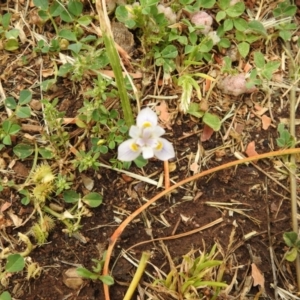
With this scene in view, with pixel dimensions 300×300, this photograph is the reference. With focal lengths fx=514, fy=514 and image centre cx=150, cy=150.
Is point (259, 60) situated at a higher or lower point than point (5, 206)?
higher

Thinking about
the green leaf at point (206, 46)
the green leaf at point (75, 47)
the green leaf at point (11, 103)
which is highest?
the green leaf at point (75, 47)

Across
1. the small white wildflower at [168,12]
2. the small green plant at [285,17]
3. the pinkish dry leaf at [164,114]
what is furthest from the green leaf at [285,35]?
the pinkish dry leaf at [164,114]

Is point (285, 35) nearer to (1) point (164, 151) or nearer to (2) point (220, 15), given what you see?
(2) point (220, 15)

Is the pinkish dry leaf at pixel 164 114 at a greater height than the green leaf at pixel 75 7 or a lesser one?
lesser

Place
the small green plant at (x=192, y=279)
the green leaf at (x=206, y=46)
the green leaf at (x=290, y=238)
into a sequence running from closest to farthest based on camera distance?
1. the small green plant at (x=192, y=279)
2. the green leaf at (x=290, y=238)
3. the green leaf at (x=206, y=46)

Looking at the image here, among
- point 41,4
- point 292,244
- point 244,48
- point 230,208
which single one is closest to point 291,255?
point 292,244

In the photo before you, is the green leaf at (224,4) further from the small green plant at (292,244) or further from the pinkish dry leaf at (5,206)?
the pinkish dry leaf at (5,206)

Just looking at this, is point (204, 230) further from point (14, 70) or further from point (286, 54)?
point (14, 70)
